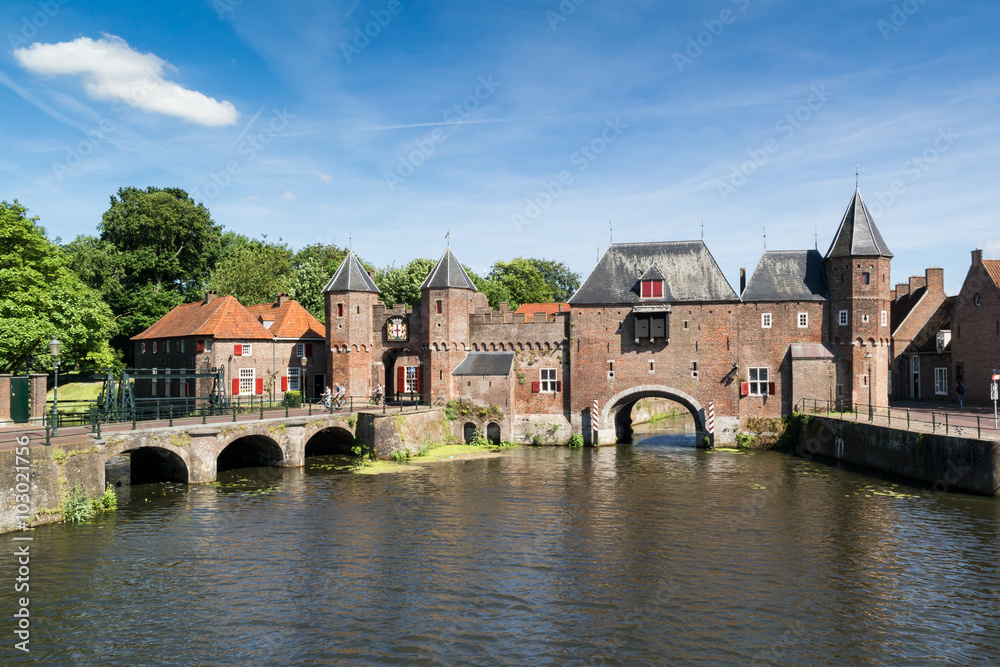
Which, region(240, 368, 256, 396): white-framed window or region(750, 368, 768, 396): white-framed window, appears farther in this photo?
region(240, 368, 256, 396): white-framed window

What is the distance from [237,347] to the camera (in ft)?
137

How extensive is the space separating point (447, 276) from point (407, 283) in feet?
65.3

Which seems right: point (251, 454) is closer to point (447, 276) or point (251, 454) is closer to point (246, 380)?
point (246, 380)

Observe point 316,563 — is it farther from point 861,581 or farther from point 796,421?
point 796,421

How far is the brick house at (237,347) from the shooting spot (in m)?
41.3

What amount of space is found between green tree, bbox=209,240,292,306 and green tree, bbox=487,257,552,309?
26.8m

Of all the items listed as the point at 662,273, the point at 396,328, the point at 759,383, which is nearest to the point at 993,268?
the point at 759,383

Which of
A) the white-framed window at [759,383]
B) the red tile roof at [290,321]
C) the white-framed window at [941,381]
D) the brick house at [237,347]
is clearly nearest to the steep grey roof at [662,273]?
the white-framed window at [759,383]

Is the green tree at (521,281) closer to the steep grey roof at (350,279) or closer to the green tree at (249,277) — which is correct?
the green tree at (249,277)

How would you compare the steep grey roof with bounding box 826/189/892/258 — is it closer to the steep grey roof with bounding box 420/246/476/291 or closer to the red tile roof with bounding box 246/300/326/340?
the steep grey roof with bounding box 420/246/476/291

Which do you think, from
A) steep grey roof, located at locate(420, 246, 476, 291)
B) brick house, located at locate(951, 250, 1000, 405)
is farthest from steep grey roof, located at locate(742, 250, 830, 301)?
steep grey roof, located at locate(420, 246, 476, 291)

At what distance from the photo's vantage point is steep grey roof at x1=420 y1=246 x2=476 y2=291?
123 ft

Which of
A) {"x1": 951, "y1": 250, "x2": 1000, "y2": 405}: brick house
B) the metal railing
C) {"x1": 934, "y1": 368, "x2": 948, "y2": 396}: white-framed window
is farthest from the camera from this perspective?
{"x1": 934, "y1": 368, "x2": 948, "y2": 396}: white-framed window

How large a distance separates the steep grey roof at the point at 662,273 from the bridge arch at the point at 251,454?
58.9ft
